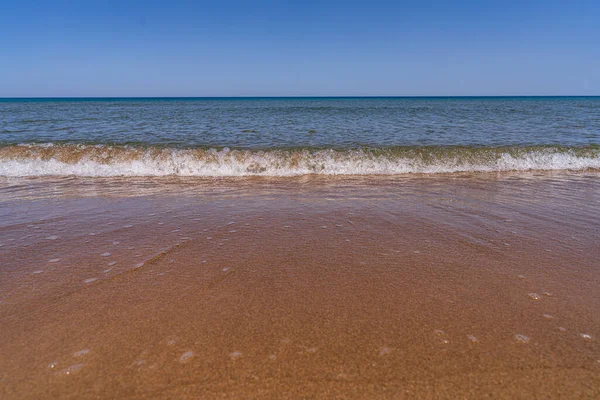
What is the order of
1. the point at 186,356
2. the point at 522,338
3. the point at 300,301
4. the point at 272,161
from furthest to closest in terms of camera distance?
the point at 272,161 < the point at 300,301 < the point at 522,338 < the point at 186,356

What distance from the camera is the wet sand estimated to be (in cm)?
207

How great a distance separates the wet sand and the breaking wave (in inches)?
157

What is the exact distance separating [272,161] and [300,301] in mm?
7265

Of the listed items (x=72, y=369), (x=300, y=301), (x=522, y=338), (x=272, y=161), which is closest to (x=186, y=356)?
(x=72, y=369)

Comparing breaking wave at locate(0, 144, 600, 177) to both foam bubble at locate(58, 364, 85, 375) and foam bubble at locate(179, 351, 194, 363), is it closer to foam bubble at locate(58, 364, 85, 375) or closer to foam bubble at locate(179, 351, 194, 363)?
foam bubble at locate(179, 351, 194, 363)

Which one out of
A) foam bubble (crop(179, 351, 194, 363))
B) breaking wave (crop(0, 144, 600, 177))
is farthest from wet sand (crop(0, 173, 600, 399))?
breaking wave (crop(0, 144, 600, 177))

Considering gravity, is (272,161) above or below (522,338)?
above

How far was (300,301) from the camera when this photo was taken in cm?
291

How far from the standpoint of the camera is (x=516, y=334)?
2.46m

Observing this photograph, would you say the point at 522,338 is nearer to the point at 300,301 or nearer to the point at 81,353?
the point at 300,301

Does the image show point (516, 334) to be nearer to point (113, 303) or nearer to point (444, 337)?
point (444, 337)

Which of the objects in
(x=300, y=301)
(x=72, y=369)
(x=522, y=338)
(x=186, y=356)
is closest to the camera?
(x=72, y=369)

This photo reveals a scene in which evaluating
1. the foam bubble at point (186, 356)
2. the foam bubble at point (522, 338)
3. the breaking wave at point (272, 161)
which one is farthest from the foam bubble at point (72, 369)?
the breaking wave at point (272, 161)

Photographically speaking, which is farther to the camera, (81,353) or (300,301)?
(300,301)
